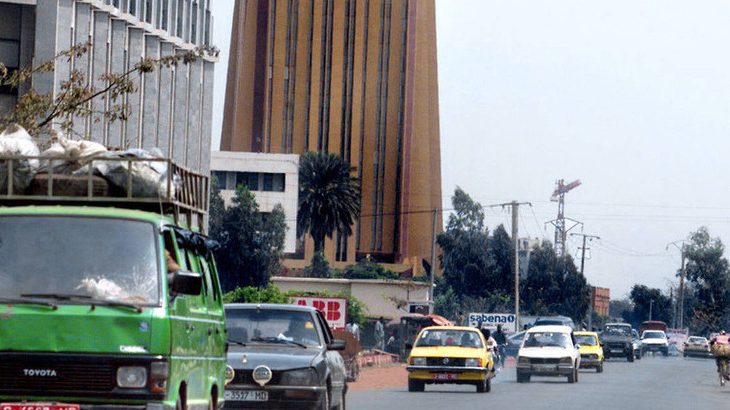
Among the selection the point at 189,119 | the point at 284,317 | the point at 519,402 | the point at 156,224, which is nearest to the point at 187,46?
the point at 189,119

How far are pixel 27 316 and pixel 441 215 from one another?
130138mm

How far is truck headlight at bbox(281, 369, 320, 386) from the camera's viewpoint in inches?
667

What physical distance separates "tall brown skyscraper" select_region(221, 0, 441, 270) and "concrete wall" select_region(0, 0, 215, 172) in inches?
2378

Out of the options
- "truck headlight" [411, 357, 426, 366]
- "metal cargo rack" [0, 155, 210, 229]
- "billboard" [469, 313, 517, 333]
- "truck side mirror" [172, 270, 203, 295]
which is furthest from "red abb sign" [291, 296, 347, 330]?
"truck side mirror" [172, 270, 203, 295]

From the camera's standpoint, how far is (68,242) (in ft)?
35.7

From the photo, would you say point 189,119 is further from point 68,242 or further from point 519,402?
point 68,242

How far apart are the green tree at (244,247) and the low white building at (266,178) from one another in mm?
7711

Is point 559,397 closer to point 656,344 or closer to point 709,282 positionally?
point 656,344

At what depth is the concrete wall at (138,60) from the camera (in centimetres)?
4988

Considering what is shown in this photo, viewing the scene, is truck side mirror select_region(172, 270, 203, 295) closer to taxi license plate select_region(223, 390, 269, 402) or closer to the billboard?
taxi license plate select_region(223, 390, 269, 402)

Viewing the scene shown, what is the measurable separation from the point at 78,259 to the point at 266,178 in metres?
104

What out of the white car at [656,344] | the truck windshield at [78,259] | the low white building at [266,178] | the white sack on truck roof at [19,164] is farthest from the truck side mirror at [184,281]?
the low white building at [266,178]

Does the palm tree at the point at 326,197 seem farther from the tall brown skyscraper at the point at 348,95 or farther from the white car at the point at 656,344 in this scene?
the tall brown skyscraper at the point at 348,95

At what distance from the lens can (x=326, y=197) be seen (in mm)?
104750
